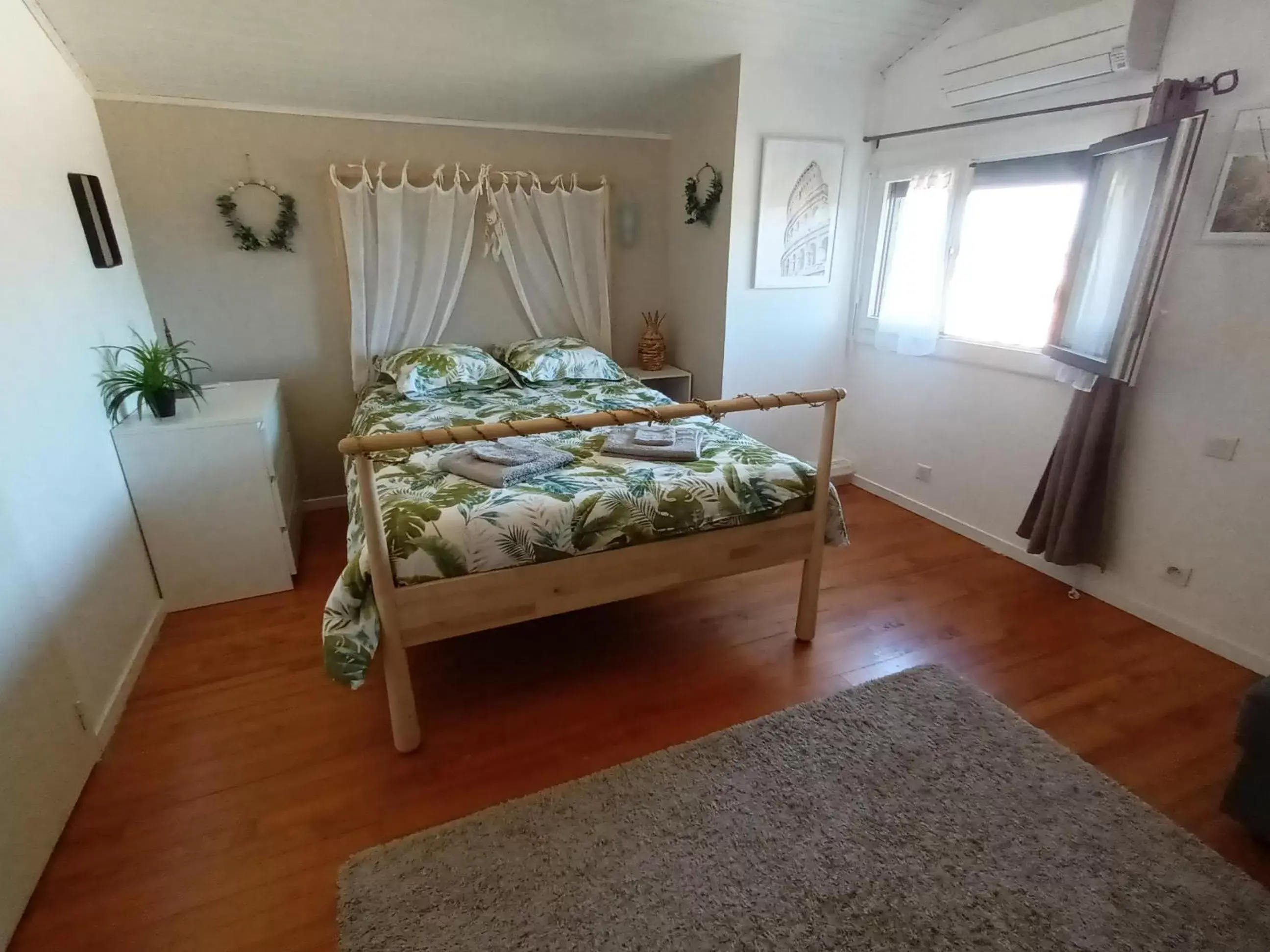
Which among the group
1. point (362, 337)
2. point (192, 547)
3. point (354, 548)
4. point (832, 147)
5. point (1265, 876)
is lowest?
point (1265, 876)

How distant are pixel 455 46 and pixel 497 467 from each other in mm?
2031

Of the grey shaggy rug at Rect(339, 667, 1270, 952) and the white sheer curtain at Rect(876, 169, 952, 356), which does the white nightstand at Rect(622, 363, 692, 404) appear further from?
the grey shaggy rug at Rect(339, 667, 1270, 952)

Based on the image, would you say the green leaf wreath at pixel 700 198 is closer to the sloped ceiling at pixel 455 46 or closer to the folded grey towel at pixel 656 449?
the sloped ceiling at pixel 455 46

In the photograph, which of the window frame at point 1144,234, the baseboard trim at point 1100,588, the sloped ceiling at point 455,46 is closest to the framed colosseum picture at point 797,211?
the sloped ceiling at point 455,46

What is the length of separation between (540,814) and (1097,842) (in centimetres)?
142

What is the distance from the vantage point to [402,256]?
3.46m

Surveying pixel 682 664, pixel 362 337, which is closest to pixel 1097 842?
pixel 682 664

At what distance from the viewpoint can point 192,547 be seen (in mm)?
2611

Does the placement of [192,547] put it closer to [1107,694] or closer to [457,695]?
[457,695]

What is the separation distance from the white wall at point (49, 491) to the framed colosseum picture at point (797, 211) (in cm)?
291

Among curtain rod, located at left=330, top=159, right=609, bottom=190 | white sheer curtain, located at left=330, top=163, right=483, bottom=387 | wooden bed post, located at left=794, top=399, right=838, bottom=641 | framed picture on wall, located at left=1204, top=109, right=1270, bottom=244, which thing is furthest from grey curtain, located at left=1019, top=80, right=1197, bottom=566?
white sheer curtain, located at left=330, top=163, right=483, bottom=387

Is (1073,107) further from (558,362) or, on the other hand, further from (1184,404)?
(558,362)

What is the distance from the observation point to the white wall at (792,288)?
3273mm

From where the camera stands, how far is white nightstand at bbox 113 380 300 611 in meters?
2.48
